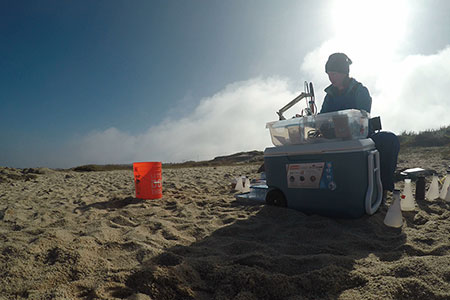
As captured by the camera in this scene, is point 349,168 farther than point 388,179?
No

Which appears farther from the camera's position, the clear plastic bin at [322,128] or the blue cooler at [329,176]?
the clear plastic bin at [322,128]

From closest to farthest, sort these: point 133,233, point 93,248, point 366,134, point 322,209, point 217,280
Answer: point 217,280
point 93,248
point 133,233
point 322,209
point 366,134

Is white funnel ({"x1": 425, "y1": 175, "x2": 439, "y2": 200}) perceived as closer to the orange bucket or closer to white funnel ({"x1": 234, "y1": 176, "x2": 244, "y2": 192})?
white funnel ({"x1": 234, "y1": 176, "x2": 244, "y2": 192})

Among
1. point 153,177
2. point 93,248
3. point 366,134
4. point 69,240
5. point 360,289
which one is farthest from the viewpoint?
point 153,177

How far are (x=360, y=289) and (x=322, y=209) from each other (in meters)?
1.14

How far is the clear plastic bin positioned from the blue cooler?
14cm

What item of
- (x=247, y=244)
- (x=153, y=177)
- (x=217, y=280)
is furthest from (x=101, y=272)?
(x=153, y=177)

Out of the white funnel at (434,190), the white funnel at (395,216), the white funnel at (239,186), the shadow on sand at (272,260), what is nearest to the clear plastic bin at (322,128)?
the white funnel at (395,216)

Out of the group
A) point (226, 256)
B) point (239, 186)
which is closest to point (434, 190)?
point (239, 186)

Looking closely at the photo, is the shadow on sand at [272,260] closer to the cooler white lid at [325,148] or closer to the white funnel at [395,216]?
the white funnel at [395,216]

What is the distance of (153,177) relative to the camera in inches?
143

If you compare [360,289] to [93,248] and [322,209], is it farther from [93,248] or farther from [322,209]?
[93,248]

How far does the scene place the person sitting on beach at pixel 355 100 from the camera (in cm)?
263

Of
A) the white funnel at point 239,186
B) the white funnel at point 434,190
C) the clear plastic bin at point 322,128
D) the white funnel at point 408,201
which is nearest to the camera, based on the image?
the clear plastic bin at point 322,128
